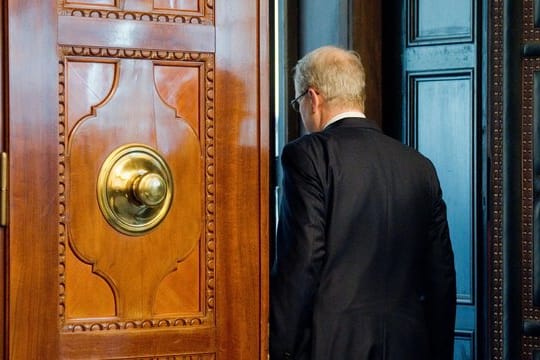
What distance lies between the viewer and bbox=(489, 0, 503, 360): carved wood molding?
3439 millimetres

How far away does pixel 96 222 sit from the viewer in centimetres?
162

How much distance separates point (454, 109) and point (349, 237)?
164 cm

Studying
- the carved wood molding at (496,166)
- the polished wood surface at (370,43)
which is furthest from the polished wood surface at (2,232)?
the polished wood surface at (370,43)

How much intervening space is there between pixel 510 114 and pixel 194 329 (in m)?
2.01

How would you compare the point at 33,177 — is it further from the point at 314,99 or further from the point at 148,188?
the point at 314,99

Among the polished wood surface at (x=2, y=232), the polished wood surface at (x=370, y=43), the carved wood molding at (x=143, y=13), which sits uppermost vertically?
the polished wood surface at (x=370, y=43)

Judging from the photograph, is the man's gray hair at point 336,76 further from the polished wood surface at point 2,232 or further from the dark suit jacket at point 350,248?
the polished wood surface at point 2,232

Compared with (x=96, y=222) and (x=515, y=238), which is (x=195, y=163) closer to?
(x=96, y=222)

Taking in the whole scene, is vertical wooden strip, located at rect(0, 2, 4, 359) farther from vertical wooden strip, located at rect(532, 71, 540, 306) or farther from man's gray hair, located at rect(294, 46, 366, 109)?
vertical wooden strip, located at rect(532, 71, 540, 306)

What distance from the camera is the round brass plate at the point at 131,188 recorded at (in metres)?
1.62

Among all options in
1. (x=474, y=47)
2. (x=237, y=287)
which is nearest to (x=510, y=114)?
(x=474, y=47)

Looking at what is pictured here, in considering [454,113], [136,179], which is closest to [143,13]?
[136,179]

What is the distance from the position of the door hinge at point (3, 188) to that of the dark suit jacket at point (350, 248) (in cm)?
111

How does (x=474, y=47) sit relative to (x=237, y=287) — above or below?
above
